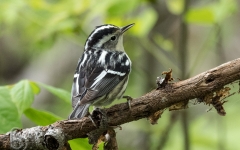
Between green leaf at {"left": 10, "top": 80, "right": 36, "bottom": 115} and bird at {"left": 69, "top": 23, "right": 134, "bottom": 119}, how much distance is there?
13.5 inches

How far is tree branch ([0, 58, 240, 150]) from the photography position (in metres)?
2.37

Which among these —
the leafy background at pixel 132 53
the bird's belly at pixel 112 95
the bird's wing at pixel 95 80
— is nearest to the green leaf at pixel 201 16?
the leafy background at pixel 132 53

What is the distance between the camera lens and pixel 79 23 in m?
4.22

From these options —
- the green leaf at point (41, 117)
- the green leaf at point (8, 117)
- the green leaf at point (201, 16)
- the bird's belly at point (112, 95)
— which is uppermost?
the green leaf at point (201, 16)

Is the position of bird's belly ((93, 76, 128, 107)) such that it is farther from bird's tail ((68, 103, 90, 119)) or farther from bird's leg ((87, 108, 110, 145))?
bird's leg ((87, 108, 110, 145))

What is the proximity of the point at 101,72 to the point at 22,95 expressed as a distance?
1.07m

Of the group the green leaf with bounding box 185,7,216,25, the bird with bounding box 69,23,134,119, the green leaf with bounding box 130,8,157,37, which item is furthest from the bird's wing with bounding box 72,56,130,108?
the green leaf with bounding box 185,7,216,25

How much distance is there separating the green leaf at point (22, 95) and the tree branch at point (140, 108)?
14 cm

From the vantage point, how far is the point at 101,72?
3.60 m

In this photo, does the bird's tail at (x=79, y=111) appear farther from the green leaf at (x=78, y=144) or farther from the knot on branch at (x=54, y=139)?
the knot on branch at (x=54, y=139)

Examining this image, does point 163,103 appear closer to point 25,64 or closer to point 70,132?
point 70,132

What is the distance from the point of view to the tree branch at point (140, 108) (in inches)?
93.3

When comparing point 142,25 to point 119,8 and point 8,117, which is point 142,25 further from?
point 8,117

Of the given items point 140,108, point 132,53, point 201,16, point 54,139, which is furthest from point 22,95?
point 132,53
